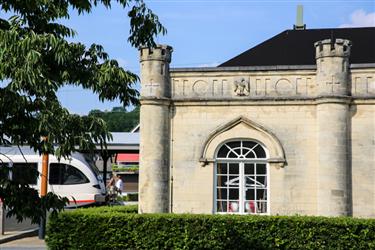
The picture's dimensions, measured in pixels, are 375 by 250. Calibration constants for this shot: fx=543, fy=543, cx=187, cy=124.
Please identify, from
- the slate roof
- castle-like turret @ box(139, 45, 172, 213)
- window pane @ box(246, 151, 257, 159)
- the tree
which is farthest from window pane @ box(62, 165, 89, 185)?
the tree

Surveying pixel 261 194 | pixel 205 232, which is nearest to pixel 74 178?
pixel 261 194

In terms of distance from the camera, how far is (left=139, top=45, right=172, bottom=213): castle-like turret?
1497 cm

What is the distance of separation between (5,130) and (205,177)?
10613mm

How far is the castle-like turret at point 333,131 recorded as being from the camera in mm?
14242

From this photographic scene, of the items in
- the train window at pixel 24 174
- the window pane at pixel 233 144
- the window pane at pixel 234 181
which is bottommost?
the window pane at pixel 234 181

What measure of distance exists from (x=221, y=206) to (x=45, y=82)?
37.3 ft

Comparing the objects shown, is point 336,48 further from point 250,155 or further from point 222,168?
point 222,168

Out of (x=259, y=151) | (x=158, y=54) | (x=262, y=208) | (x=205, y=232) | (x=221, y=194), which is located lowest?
(x=205, y=232)

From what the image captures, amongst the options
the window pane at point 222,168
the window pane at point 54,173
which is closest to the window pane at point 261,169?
the window pane at point 222,168

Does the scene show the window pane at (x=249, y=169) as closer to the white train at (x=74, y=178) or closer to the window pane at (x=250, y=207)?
the window pane at (x=250, y=207)

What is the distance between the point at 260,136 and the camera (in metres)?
15.0

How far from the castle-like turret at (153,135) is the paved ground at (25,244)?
2998mm

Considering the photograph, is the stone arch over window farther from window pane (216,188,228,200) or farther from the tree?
the tree

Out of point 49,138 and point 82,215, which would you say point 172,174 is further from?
point 49,138
